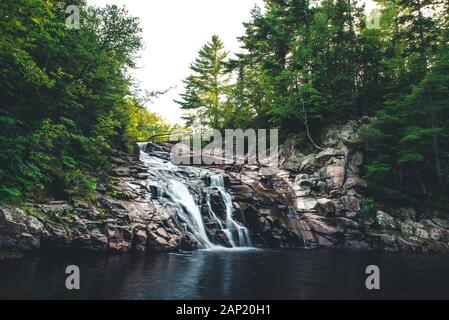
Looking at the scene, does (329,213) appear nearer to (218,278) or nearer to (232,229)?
(232,229)

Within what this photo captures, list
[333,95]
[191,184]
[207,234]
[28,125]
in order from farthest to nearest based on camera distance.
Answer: [333,95] → [191,184] → [207,234] → [28,125]

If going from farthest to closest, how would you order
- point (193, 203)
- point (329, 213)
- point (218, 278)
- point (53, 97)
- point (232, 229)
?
point (329, 213) → point (193, 203) → point (232, 229) → point (53, 97) → point (218, 278)

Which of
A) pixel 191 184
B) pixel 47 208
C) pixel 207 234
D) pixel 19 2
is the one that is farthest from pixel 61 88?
pixel 207 234

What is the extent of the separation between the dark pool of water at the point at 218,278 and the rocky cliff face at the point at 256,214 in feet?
3.81

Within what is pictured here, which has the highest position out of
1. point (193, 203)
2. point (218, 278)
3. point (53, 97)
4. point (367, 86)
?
point (367, 86)

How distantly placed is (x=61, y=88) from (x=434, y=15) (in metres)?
26.0

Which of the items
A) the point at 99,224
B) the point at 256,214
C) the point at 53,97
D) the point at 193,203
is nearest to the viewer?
the point at 99,224

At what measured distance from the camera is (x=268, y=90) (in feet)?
89.7

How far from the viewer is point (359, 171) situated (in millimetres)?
21375

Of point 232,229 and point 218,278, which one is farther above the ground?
point 232,229

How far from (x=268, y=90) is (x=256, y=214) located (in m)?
13.1

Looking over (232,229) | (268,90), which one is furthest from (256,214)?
(268,90)

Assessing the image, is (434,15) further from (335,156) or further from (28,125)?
(28,125)
